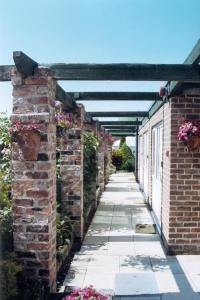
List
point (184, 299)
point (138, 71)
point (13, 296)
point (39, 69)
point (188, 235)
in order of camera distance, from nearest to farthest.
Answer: point (13, 296), point (39, 69), point (184, 299), point (138, 71), point (188, 235)

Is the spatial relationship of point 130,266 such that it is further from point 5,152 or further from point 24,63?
point 24,63

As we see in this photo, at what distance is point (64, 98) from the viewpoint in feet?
17.5

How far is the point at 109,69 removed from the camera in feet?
14.3

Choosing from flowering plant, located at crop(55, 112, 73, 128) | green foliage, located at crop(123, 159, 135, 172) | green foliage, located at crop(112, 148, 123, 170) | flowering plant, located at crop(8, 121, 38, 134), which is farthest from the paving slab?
green foliage, located at crop(112, 148, 123, 170)

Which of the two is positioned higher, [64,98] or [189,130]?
[64,98]

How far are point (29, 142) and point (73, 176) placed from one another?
278 centimetres

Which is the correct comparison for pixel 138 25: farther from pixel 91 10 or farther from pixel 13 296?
pixel 13 296

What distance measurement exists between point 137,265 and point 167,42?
10.8 feet

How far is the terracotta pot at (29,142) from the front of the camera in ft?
12.2

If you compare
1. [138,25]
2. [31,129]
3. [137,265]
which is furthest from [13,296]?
[138,25]

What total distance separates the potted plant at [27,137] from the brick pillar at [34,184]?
1.8 inches

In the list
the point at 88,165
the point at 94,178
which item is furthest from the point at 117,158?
the point at 88,165

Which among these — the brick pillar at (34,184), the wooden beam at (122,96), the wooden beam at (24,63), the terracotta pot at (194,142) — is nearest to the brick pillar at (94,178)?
the wooden beam at (122,96)

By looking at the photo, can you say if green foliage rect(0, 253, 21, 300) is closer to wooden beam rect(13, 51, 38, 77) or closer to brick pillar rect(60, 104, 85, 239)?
wooden beam rect(13, 51, 38, 77)
